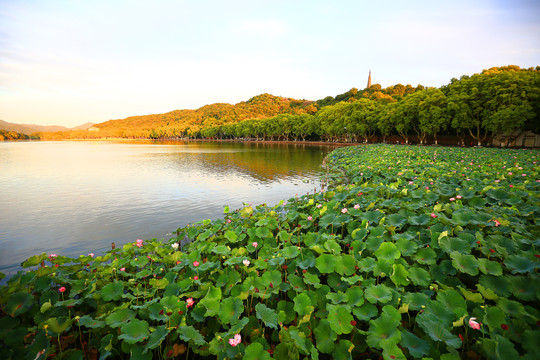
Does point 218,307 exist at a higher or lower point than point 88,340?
higher

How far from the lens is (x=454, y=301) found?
2371 mm

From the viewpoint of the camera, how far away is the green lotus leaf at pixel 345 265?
9.92 feet

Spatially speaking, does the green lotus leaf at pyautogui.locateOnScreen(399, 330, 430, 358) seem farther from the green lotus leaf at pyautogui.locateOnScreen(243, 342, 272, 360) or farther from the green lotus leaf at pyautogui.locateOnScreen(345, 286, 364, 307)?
the green lotus leaf at pyautogui.locateOnScreen(243, 342, 272, 360)

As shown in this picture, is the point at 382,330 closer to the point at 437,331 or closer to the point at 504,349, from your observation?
the point at 437,331

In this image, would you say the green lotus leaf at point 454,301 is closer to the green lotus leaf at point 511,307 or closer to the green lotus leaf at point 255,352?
the green lotus leaf at point 511,307

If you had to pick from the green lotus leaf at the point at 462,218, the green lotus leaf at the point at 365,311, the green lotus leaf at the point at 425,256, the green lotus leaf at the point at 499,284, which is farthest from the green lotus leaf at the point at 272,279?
the green lotus leaf at the point at 462,218

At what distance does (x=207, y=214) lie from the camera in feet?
37.9

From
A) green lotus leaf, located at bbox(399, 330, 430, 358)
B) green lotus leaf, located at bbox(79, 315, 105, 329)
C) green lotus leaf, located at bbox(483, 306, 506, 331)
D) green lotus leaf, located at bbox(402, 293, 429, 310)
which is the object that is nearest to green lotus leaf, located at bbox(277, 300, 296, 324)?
green lotus leaf, located at bbox(399, 330, 430, 358)

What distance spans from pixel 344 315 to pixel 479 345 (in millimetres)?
1052

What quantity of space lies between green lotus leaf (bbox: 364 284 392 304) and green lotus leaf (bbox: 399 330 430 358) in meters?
0.33

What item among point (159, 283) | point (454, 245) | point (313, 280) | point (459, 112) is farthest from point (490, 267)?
point (459, 112)

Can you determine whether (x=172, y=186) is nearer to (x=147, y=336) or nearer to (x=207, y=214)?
(x=207, y=214)

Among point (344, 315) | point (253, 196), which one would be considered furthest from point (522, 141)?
point (344, 315)

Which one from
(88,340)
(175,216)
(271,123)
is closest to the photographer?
(88,340)
